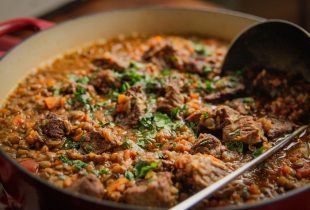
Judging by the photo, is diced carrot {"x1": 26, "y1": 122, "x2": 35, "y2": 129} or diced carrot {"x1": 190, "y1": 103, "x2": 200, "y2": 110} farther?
diced carrot {"x1": 190, "y1": 103, "x2": 200, "y2": 110}

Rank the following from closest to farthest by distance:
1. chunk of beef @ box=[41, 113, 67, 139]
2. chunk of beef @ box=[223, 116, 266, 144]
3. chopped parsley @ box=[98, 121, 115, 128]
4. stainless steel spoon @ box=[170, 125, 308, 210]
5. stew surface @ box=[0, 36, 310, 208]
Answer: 1. stainless steel spoon @ box=[170, 125, 308, 210]
2. stew surface @ box=[0, 36, 310, 208]
3. chunk of beef @ box=[223, 116, 266, 144]
4. chunk of beef @ box=[41, 113, 67, 139]
5. chopped parsley @ box=[98, 121, 115, 128]

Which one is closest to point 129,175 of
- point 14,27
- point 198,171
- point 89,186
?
point 89,186

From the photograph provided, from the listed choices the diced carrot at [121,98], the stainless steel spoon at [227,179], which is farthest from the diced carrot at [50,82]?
the stainless steel spoon at [227,179]

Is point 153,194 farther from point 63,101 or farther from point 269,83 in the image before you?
point 269,83

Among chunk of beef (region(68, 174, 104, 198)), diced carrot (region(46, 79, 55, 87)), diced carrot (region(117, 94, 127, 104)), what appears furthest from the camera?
diced carrot (region(46, 79, 55, 87))

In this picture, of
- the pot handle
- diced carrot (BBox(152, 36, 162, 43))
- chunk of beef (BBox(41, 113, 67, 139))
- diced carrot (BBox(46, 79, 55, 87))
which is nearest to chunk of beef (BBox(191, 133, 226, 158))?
chunk of beef (BBox(41, 113, 67, 139))

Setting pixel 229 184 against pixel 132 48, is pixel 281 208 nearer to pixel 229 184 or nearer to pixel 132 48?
pixel 229 184

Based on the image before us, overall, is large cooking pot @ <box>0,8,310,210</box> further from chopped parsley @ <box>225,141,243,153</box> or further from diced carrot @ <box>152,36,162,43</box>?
chopped parsley @ <box>225,141,243,153</box>
